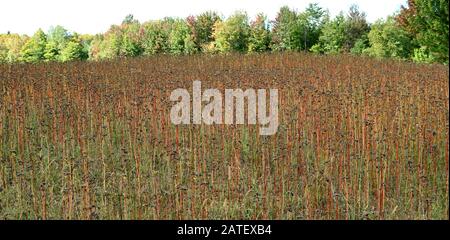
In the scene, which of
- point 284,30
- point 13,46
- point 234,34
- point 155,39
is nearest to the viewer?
point 234,34

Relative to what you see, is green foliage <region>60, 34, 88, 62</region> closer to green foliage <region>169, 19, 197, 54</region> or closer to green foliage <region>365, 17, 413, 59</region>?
green foliage <region>169, 19, 197, 54</region>

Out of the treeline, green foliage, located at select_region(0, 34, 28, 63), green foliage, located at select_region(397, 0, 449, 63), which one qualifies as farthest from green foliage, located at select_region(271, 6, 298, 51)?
green foliage, located at select_region(0, 34, 28, 63)

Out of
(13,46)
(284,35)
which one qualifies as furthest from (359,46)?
(13,46)

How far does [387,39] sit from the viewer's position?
1509 cm

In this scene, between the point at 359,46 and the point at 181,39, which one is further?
the point at 181,39

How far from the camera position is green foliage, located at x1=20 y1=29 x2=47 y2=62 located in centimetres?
2053

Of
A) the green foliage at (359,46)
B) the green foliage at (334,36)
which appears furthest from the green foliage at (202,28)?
the green foliage at (359,46)

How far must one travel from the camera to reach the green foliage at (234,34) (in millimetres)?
16078

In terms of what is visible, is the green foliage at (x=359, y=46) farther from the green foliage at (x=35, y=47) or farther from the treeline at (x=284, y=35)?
the green foliage at (x=35, y=47)

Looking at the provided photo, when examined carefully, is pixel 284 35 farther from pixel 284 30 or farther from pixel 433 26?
pixel 433 26

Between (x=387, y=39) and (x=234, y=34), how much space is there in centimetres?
457

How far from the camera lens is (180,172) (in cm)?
417

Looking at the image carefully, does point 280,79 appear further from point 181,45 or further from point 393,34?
point 181,45

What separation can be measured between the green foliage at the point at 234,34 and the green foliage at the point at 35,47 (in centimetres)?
816
